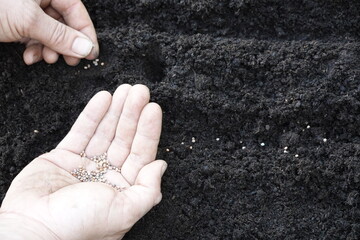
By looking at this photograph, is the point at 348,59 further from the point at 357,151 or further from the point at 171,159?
the point at 171,159

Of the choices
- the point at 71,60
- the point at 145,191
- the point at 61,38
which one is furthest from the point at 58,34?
the point at 145,191

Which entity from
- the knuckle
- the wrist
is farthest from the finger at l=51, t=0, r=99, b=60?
the wrist

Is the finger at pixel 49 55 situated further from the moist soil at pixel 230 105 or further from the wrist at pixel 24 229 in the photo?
the wrist at pixel 24 229

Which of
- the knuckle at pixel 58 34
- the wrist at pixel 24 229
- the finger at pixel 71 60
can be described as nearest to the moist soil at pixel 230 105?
the finger at pixel 71 60

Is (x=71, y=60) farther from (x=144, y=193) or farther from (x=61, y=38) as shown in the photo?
(x=144, y=193)

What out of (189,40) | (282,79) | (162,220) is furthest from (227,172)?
(189,40)

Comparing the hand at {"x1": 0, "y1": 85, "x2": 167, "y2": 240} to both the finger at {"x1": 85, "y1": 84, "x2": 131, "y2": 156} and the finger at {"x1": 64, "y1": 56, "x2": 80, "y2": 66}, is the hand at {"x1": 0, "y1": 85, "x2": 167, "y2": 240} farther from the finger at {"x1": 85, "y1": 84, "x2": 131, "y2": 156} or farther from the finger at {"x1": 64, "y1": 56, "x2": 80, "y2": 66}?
the finger at {"x1": 64, "y1": 56, "x2": 80, "y2": 66}

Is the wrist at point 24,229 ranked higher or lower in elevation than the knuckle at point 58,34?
lower
